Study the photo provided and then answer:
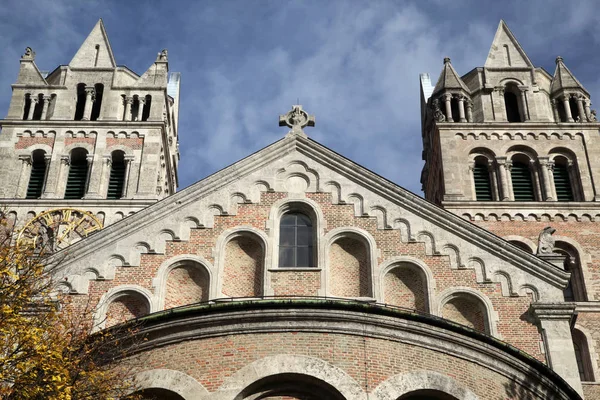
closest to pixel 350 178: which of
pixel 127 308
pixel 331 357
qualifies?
pixel 331 357

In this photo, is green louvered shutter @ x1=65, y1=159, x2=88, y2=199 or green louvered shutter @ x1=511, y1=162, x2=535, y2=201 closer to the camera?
green louvered shutter @ x1=511, y1=162, x2=535, y2=201

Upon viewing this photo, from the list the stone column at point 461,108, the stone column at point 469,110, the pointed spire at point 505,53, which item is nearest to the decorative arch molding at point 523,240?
the stone column at point 461,108

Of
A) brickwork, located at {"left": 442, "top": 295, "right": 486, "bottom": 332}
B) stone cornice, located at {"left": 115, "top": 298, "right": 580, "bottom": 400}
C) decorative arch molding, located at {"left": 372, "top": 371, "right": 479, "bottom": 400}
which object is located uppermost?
brickwork, located at {"left": 442, "top": 295, "right": 486, "bottom": 332}

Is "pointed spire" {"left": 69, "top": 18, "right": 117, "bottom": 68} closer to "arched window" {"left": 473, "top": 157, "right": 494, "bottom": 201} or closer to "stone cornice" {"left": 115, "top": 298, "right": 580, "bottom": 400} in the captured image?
"arched window" {"left": 473, "top": 157, "right": 494, "bottom": 201}

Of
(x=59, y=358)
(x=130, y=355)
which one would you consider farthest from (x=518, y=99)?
(x=59, y=358)

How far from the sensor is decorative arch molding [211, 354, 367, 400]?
2120cm

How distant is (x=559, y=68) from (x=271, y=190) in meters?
25.9

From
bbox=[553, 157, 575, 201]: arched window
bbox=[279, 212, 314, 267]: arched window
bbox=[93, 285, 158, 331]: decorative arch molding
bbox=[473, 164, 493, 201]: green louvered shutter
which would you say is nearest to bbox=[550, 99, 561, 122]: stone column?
bbox=[553, 157, 575, 201]: arched window

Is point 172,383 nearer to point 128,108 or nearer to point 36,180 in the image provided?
point 36,180

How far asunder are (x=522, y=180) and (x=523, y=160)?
3.71 ft

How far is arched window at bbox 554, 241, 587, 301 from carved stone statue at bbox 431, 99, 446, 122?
8.36 meters

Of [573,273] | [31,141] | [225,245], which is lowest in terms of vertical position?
[225,245]

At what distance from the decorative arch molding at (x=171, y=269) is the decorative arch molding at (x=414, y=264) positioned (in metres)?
3.93

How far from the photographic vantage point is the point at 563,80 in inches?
1854
